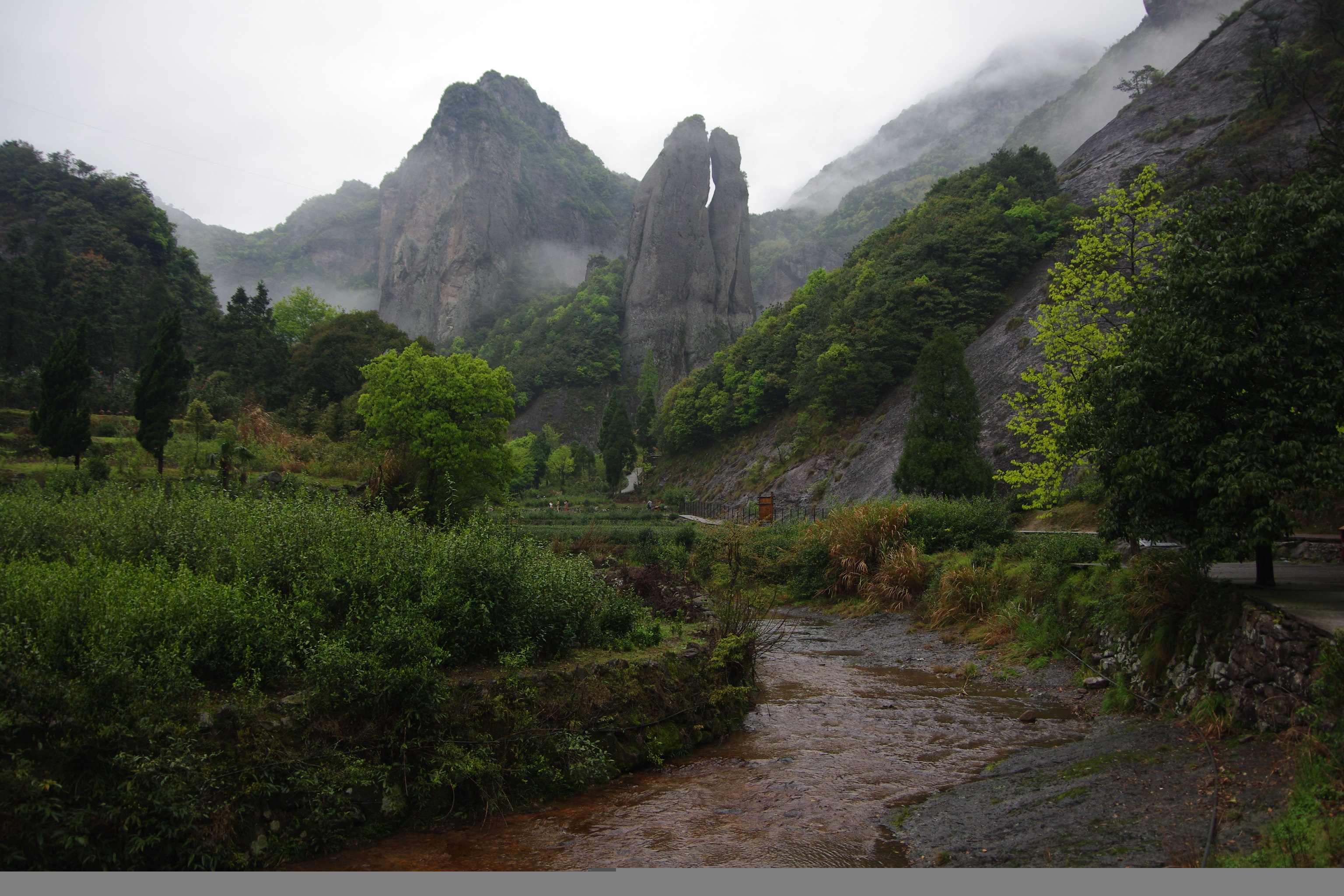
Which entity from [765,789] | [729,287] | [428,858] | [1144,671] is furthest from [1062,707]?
[729,287]

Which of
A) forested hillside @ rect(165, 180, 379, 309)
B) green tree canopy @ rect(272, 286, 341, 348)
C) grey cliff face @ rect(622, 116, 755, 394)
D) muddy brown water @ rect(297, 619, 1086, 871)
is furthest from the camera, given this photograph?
forested hillside @ rect(165, 180, 379, 309)

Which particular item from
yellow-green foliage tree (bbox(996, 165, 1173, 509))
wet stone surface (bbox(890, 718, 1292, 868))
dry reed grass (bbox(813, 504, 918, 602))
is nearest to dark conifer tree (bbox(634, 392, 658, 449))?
dry reed grass (bbox(813, 504, 918, 602))

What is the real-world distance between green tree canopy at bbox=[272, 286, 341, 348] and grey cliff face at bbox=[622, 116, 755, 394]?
138 ft

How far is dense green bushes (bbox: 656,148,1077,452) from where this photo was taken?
44219 mm

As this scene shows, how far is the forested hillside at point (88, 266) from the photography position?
1756 inches

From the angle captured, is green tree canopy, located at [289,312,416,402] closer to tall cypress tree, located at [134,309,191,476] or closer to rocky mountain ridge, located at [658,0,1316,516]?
tall cypress tree, located at [134,309,191,476]

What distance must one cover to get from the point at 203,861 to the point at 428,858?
165 centimetres

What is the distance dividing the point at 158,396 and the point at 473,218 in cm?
11008

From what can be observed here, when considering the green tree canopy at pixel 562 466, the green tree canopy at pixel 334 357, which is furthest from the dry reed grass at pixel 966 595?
the green tree canopy at pixel 562 466

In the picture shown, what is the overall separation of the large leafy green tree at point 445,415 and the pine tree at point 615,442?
28.6 metres

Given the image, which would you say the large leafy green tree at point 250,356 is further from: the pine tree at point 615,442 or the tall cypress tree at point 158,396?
the pine tree at point 615,442

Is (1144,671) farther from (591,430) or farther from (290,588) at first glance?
(591,430)

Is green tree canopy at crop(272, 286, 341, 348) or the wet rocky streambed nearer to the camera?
the wet rocky streambed

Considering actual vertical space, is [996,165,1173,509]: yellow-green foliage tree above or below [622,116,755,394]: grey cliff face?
below
